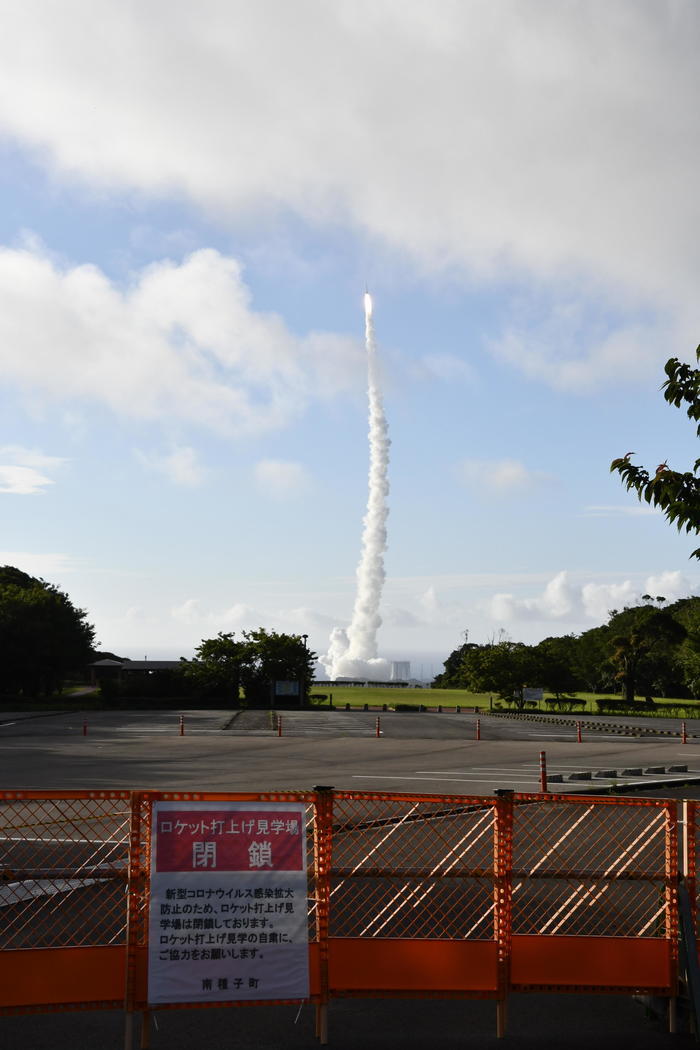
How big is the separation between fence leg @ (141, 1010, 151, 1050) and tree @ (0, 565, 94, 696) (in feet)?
219

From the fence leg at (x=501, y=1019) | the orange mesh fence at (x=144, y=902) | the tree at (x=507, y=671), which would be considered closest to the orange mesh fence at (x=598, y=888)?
the fence leg at (x=501, y=1019)

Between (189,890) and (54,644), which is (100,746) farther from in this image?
(54,644)

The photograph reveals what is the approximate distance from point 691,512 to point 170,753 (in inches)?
919

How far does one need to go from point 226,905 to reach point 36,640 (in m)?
68.2

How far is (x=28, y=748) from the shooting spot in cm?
2977

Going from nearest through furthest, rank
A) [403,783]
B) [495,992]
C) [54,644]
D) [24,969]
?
[24,969] → [495,992] → [403,783] → [54,644]

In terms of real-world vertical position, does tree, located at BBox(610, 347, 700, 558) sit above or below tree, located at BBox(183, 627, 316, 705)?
above

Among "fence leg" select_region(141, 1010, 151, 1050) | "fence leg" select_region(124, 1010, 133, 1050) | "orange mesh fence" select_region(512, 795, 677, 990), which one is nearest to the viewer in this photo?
"fence leg" select_region(124, 1010, 133, 1050)

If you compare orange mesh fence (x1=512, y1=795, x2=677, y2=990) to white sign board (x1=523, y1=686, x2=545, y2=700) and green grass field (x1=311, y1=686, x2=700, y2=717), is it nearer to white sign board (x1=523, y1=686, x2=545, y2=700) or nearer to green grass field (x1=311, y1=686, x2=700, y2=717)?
white sign board (x1=523, y1=686, x2=545, y2=700)

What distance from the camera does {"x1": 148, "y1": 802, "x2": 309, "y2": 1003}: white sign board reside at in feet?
21.2

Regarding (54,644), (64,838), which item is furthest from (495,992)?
(54,644)

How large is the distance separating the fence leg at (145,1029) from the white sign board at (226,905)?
0.59 feet

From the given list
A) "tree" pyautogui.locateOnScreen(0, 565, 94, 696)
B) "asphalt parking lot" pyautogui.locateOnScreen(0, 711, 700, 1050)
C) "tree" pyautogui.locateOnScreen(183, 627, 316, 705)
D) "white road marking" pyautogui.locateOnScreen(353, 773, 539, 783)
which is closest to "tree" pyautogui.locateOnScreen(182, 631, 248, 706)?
"tree" pyautogui.locateOnScreen(183, 627, 316, 705)

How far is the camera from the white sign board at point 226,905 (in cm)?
648
